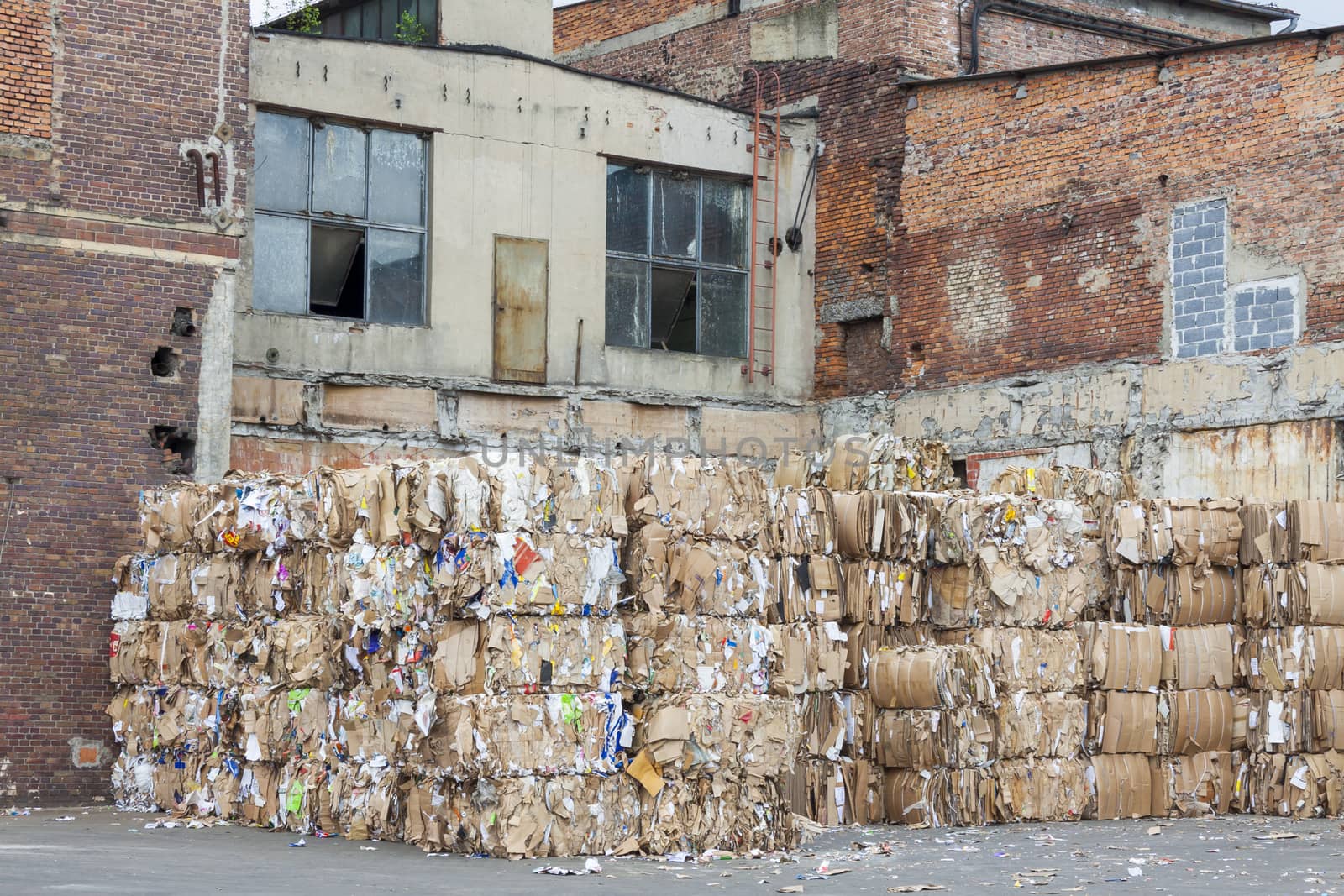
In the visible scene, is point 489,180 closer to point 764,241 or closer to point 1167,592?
point 764,241

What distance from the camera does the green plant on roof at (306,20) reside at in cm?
2438

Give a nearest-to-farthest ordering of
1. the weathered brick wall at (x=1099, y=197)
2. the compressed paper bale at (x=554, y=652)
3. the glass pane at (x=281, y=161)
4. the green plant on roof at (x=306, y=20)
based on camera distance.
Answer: the compressed paper bale at (x=554, y=652)
the weathered brick wall at (x=1099, y=197)
the glass pane at (x=281, y=161)
the green plant on roof at (x=306, y=20)

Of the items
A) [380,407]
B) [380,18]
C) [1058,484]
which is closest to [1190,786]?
[1058,484]

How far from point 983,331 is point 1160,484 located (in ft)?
9.07

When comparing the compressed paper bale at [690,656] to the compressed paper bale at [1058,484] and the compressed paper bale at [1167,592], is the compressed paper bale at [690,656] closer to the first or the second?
the compressed paper bale at [1058,484]

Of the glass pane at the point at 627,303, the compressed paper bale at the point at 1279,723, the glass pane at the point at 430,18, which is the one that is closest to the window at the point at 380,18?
the glass pane at the point at 430,18

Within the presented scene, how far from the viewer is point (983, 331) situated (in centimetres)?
1930

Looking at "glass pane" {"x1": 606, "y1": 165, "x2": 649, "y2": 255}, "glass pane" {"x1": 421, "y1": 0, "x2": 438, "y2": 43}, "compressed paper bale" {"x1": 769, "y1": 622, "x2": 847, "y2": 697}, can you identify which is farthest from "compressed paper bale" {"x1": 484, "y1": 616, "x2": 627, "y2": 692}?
"glass pane" {"x1": 421, "y1": 0, "x2": 438, "y2": 43}

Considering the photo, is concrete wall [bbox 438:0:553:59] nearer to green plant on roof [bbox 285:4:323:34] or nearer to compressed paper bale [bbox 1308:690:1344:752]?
green plant on roof [bbox 285:4:323:34]

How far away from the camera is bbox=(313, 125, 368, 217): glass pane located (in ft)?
60.5

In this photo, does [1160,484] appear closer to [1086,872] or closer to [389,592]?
[1086,872]

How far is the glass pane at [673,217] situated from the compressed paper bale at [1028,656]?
28.1 feet

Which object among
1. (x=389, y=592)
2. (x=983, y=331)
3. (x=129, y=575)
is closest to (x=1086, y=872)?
(x=389, y=592)

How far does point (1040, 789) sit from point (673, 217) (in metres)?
9.61
